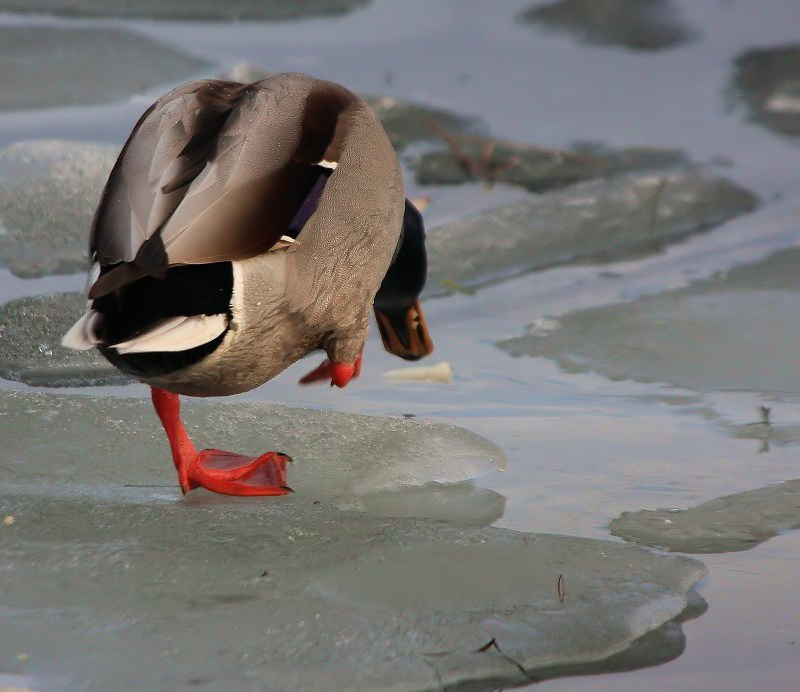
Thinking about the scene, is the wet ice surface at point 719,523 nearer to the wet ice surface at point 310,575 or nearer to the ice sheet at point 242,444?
the wet ice surface at point 310,575

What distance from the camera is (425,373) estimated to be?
11.3 feet

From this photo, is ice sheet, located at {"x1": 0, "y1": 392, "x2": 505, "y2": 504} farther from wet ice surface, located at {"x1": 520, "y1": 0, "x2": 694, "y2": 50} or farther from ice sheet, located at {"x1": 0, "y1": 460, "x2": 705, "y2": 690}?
wet ice surface, located at {"x1": 520, "y1": 0, "x2": 694, "y2": 50}

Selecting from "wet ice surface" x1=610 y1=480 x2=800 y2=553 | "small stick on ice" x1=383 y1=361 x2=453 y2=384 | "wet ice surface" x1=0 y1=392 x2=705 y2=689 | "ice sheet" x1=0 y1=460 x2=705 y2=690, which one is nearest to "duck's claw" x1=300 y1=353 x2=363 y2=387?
"wet ice surface" x1=0 y1=392 x2=705 y2=689

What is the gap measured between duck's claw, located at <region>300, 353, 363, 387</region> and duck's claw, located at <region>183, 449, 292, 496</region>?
0.32m

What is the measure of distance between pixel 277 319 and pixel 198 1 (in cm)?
439

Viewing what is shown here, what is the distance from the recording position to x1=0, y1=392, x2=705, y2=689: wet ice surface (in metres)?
1.94

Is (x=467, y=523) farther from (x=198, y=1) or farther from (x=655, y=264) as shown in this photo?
(x=198, y=1)

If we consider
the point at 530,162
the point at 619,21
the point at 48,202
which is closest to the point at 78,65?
the point at 48,202

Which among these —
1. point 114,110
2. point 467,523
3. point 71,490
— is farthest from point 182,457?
point 114,110

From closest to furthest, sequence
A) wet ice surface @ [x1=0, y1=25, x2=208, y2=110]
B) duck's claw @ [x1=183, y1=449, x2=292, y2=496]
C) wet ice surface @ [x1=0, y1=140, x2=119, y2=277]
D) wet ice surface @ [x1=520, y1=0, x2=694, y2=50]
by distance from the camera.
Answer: duck's claw @ [x1=183, y1=449, x2=292, y2=496] → wet ice surface @ [x1=0, y1=140, x2=119, y2=277] → wet ice surface @ [x1=0, y1=25, x2=208, y2=110] → wet ice surface @ [x1=520, y1=0, x2=694, y2=50]

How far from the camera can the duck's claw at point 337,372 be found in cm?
300

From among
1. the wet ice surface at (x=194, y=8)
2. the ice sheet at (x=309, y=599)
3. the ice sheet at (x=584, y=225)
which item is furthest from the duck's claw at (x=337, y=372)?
the wet ice surface at (x=194, y=8)

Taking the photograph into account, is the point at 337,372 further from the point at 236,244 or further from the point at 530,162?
the point at 530,162

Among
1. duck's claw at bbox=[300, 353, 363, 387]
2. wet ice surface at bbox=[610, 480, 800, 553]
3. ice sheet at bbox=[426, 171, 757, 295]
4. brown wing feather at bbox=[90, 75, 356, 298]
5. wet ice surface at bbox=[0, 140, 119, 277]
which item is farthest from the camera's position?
ice sheet at bbox=[426, 171, 757, 295]
